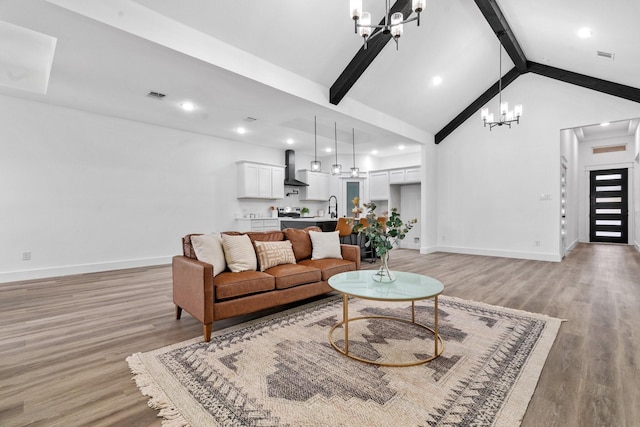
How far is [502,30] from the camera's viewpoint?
4848 millimetres

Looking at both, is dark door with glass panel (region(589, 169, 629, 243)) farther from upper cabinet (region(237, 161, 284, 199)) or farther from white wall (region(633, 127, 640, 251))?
upper cabinet (region(237, 161, 284, 199))

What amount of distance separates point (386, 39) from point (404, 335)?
3867 millimetres

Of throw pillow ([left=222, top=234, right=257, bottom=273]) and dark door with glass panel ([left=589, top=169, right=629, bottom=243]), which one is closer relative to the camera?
throw pillow ([left=222, top=234, right=257, bottom=273])

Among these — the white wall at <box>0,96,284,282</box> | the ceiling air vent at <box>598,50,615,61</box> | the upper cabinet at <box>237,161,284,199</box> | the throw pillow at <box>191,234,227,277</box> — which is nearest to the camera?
the throw pillow at <box>191,234,227,277</box>

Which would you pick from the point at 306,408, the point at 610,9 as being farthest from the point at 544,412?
the point at 610,9

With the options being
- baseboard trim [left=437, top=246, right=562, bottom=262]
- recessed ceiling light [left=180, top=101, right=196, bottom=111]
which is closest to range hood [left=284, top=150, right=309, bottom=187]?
recessed ceiling light [left=180, top=101, right=196, bottom=111]

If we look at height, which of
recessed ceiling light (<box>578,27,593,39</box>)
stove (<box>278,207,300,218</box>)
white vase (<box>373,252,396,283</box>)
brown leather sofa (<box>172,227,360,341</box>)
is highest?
recessed ceiling light (<box>578,27,593,39</box>)

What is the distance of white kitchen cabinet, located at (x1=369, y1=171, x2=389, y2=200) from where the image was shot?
8828mm

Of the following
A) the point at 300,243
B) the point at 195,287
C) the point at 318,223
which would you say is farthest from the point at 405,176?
the point at 195,287

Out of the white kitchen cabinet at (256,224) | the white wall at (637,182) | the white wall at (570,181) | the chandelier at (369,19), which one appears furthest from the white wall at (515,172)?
the chandelier at (369,19)

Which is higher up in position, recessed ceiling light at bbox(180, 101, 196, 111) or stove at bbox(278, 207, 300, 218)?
recessed ceiling light at bbox(180, 101, 196, 111)

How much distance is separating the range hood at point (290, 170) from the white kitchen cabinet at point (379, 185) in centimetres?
209

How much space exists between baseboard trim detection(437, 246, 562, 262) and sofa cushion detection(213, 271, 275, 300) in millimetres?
5999

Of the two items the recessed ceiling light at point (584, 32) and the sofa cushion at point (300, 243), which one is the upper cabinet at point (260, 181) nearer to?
the sofa cushion at point (300, 243)
